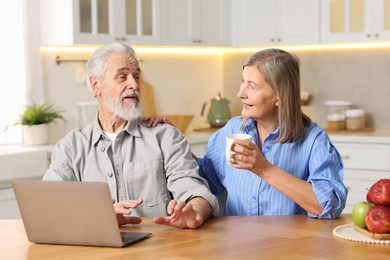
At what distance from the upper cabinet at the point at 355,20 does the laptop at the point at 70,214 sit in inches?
137

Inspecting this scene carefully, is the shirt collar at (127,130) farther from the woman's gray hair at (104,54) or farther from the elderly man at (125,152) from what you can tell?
the woman's gray hair at (104,54)

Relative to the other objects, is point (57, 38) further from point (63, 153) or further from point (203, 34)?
point (63, 153)

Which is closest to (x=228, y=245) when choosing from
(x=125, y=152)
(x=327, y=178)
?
(x=327, y=178)

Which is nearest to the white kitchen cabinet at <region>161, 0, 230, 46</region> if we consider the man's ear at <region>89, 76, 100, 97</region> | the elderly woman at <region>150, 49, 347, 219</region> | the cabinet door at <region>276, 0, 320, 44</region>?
the cabinet door at <region>276, 0, 320, 44</region>

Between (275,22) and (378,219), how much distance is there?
3811 mm

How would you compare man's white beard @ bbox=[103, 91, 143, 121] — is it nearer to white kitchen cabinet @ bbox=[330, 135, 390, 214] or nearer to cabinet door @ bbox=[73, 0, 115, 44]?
cabinet door @ bbox=[73, 0, 115, 44]

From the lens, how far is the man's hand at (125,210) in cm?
259

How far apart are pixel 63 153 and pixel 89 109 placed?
2.30 meters

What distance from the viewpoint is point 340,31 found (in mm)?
5707

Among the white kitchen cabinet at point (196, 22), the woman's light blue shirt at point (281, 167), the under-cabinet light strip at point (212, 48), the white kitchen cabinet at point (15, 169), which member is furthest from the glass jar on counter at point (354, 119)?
the woman's light blue shirt at point (281, 167)

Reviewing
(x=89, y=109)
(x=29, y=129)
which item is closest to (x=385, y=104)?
(x=89, y=109)

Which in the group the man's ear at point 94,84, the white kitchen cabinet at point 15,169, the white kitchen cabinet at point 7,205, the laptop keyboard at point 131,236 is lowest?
the white kitchen cabinet at point 7,205

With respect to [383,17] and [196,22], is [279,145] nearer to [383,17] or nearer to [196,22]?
[383,17]

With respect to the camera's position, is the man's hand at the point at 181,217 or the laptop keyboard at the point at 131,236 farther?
the man's hand at the point at 181,217
